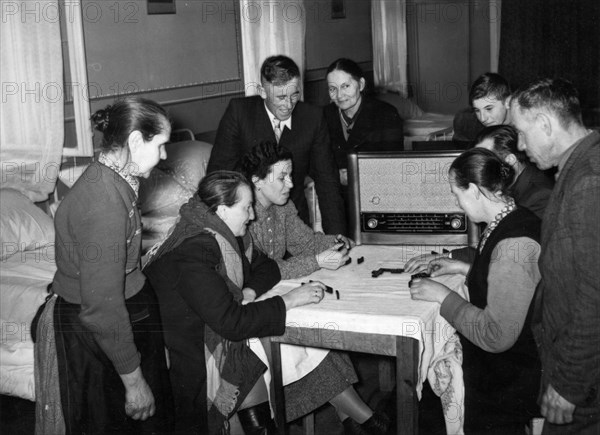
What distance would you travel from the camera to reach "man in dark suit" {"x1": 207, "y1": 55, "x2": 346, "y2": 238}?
394 cm

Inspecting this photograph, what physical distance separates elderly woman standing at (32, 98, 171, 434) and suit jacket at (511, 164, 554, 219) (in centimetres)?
147

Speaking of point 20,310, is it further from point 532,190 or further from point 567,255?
point 567,255

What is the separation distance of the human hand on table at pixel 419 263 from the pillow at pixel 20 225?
227 centimetres

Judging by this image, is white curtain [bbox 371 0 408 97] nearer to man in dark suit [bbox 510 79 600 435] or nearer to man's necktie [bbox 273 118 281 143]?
man's necktie [bbox 273 118 281 143]

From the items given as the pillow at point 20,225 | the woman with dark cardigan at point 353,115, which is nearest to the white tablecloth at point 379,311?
the woman with dark cardigan at point 353,115

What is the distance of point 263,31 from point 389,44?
3.77 meters

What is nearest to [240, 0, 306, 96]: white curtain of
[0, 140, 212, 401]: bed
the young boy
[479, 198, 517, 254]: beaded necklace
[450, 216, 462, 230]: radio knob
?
[0, 140, 212, 401]: bed

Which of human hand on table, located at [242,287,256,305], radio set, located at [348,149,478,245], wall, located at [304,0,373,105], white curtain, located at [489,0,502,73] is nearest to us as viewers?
human hand on table, located at [242,287,256,305]

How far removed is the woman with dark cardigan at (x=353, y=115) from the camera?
4.59m

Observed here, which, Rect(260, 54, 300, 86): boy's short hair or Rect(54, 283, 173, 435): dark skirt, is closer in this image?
Rect(54, 283, 173, 435): dark skirt

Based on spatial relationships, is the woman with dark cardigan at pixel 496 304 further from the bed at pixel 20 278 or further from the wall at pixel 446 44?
the wall at pixel 446 44

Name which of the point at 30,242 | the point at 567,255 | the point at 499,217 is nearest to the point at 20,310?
the point at 30,242

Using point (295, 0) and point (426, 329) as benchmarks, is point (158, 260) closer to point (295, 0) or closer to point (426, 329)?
point (426, 329)

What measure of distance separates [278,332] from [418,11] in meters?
8.29
